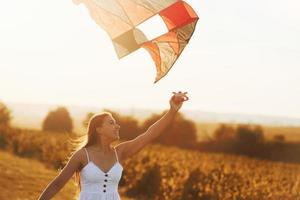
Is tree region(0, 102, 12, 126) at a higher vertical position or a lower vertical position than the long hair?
lower

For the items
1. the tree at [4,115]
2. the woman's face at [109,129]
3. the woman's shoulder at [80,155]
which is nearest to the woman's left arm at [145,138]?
the woman's face at [109,129]

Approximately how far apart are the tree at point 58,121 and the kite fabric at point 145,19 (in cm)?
5032

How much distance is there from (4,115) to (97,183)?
44799 mm

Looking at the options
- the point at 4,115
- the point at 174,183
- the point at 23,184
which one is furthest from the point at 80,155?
the point at 4,115

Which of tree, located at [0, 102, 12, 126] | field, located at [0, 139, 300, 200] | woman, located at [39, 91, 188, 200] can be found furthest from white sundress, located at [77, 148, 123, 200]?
tree, located at [0, 102, 12, 126]

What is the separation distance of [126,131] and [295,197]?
5122 centimetres

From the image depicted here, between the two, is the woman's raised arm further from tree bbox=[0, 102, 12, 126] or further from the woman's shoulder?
tree bbox=[0, 102, 12, 126]

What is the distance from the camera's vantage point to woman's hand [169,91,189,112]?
753 centimetres

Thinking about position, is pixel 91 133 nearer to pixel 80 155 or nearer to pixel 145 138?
pixel 80 155

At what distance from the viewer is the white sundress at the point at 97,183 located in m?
7.45

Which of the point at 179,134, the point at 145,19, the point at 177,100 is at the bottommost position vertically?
the point at 179,134

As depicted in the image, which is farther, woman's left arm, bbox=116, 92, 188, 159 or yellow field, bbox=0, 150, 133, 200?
yellow field, bbox=0, 150, 133, 200

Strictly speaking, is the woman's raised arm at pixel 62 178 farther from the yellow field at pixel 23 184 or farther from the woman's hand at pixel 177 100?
the yellow field at pixel 23 184

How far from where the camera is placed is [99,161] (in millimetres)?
7516
